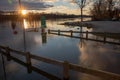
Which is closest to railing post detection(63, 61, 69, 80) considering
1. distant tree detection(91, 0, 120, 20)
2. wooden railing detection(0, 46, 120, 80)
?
wooden railing detection(0, 46, 120, 80)

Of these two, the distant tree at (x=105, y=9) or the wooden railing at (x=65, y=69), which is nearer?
the wooden railing at (x=65, y=69)

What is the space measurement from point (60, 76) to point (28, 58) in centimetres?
283

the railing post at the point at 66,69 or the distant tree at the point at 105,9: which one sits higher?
the distant tree at the point at 105,9

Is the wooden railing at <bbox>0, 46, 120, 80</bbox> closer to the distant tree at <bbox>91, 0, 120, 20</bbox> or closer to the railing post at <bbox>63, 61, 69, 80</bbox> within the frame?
the railing post at <bbox>63, 61, 69, 80</bbox>

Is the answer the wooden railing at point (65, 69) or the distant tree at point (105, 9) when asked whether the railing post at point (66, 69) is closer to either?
the wooden railing at point (65, 69)

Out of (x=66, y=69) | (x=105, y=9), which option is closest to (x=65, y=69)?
(x=66, y=69)

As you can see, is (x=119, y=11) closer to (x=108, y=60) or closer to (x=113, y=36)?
(x=113, y=36)

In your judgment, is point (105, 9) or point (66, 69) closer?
point (66, 69)

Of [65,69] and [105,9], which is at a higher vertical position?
[105,9]

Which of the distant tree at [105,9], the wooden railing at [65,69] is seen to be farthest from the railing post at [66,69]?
the distant tree at [105,9]

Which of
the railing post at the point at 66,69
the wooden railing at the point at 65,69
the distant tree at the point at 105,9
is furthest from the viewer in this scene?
the distant tree at the point at 105,9

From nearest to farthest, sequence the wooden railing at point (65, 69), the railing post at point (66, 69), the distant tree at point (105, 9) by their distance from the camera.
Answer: the wooden railing at point (65, 69) → the railing post at point (66, 69) → the distant tree at point (105, 9)

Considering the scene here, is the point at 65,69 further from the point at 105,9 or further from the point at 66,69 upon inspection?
the point at 105,9

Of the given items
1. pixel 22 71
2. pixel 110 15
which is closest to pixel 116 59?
pixel 22 71
